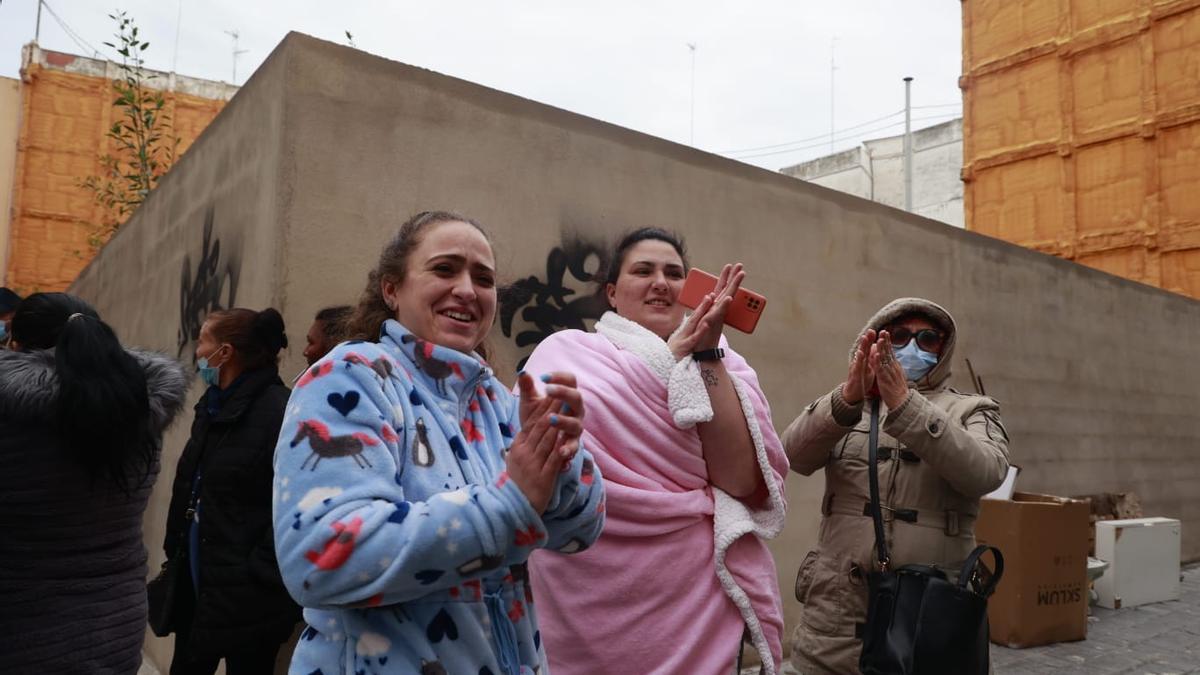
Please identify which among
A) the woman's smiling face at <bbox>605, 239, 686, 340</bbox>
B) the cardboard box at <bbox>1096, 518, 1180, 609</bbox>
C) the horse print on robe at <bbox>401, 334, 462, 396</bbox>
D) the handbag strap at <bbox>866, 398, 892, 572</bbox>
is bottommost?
the cardboard box at <bbox>1096, 518, 1180, 609</bbox>

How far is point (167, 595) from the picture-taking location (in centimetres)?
289

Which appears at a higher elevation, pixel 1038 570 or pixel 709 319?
pixel 709 319

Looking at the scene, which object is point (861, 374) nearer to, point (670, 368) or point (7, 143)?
point (670, 368)

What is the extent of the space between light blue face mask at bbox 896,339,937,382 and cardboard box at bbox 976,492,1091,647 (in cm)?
286

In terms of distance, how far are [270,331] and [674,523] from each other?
1.77m

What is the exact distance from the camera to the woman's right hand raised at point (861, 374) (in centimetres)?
253

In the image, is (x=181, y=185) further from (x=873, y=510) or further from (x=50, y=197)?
(x=50, y=197)

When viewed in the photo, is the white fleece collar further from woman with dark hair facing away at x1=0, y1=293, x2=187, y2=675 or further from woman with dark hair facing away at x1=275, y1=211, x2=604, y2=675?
woman with dark hair facing away at x1=0, y1=293, x2=187, y2=675

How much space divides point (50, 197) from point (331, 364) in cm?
2018

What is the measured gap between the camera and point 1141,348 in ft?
28.0

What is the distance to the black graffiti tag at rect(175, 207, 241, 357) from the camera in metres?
3.82

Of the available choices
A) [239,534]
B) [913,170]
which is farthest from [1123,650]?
[913,170]

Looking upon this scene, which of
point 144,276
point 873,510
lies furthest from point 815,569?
point 144,276

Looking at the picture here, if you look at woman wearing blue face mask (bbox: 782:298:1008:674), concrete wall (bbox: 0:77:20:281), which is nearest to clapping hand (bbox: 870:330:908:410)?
woman wearing blue face mask (bbox: 782:298:1008:674)
